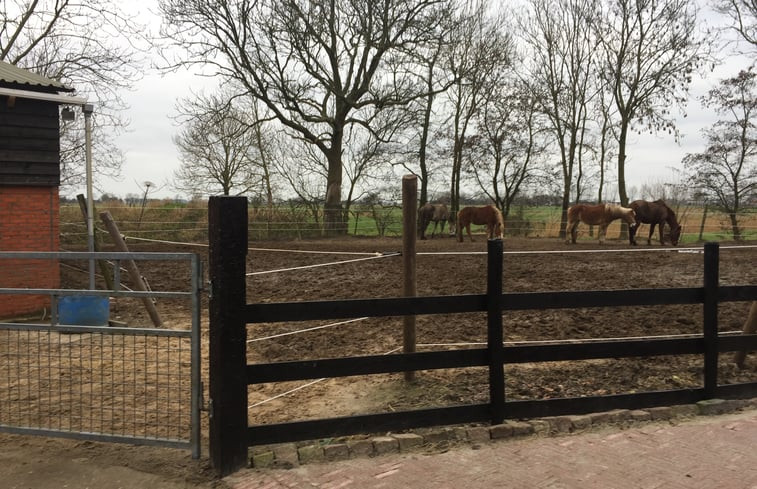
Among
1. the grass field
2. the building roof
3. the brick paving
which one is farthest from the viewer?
the grass field

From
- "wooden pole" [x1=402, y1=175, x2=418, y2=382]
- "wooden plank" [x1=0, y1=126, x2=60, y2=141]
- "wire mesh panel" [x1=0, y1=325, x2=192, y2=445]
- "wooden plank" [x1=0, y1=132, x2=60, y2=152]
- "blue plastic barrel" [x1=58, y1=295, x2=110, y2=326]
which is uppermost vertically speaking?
"wooden plank" [x1=0, y1=126, x2=60, y2=141]

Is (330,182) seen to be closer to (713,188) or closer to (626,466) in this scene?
(713,188)

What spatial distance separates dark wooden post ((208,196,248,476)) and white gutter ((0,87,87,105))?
7193 mm

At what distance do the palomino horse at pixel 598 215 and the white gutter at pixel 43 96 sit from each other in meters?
16.2

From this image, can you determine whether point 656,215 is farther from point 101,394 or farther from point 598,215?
point 101,394

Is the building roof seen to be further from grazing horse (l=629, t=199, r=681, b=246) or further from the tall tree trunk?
the tall tree trunk

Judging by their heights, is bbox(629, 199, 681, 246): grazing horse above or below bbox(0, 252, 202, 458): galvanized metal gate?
above

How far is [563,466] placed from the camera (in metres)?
3.41

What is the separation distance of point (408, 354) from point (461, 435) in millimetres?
687

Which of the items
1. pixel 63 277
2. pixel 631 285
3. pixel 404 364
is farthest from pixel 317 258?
pixel 404 364

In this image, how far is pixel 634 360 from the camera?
594cm

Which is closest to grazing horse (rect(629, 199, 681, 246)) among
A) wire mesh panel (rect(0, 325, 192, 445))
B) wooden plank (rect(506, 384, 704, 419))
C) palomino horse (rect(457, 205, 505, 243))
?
palomino horse (rect(457, 205, 505, 243))

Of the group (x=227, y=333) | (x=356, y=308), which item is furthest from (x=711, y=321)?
(x=227, y=333)

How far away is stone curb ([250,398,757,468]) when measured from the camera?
3549 millimetres
